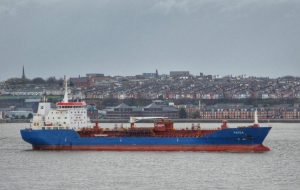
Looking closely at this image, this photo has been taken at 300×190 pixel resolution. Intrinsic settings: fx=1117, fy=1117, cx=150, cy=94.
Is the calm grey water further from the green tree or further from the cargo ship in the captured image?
the green tree

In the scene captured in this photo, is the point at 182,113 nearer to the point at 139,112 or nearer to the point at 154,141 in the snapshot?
the point at 139,112

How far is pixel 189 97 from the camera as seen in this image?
194 m

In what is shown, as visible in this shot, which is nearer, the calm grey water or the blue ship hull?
the calm grey water

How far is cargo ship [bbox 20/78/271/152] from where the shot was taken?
64562mm

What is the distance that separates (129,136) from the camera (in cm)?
6700

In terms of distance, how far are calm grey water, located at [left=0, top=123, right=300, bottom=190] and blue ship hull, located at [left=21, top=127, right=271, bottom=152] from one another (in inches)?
48.9

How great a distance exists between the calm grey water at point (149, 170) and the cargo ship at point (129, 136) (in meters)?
1.38

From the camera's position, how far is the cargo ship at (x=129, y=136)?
212 feet

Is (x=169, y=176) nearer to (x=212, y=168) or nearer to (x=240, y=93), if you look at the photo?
(x=212, y=168)

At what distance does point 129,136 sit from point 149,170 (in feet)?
44.1

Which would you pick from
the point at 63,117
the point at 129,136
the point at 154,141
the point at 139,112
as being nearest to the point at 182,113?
the point at 139,112

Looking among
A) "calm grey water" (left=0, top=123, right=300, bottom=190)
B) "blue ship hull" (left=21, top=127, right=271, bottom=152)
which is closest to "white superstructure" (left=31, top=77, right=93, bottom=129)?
"blue ship hull" (left=21, top=127, right=271, bottom=152)

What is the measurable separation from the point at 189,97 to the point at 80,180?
5675 inches

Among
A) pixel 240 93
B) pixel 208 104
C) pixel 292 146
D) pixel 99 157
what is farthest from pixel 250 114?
pixel 99 157
